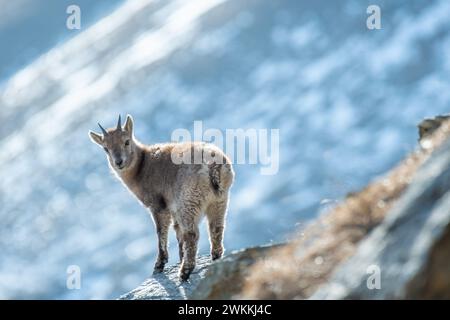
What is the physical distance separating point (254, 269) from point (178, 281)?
6620mm

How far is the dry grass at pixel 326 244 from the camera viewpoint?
15.6 m

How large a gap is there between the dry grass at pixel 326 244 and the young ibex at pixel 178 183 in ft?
22.8

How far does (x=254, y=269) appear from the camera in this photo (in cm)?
1709

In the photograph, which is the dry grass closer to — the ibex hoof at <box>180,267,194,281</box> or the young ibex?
the ibex hoof at <box>180,267,194,281</box>

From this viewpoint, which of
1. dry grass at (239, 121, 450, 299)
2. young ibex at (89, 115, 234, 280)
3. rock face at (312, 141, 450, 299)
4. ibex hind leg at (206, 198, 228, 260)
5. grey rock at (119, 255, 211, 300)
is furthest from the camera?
ibex hind leg at (206, 198, 228, 260)

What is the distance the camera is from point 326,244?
52.7ft

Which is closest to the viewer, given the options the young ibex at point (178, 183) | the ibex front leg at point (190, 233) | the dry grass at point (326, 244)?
the dry grass at point (326, 244)

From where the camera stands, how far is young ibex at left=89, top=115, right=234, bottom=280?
24.0 meters

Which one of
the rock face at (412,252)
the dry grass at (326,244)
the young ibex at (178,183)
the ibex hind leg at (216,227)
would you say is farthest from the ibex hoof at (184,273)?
the rock face at (412,252)

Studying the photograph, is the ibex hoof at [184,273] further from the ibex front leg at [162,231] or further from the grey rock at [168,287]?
the ibex front leg at [162,231]

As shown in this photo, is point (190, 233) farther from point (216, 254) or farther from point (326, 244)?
point (326, 244)

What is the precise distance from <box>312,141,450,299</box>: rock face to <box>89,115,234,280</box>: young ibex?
9.60 m

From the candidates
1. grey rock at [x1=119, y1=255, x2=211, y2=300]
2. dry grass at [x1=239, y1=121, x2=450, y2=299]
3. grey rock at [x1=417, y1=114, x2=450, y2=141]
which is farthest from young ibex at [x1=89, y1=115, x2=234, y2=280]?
dry grass at [x1=239, y1=121, x2=450, y2=299]
